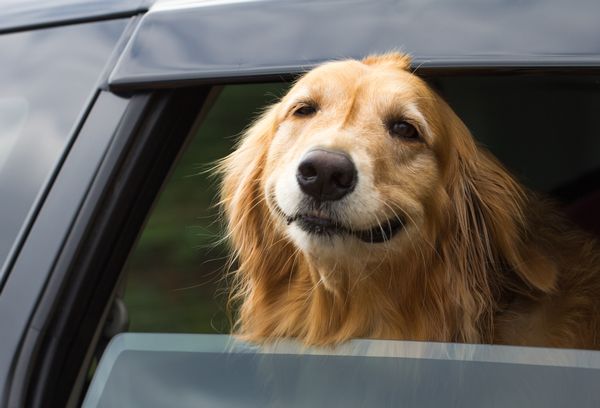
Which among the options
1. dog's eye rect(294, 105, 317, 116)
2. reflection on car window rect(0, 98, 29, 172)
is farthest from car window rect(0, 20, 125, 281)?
dog's eye rect(294, 105, 317, 116)

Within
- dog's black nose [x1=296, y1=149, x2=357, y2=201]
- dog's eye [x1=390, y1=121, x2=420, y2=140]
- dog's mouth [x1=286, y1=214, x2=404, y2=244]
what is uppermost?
dog's eye [x1=390, y1=121, x2=420, y2=140]

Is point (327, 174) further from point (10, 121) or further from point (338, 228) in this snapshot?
point (10, 121)

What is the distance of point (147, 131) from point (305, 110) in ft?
1.47

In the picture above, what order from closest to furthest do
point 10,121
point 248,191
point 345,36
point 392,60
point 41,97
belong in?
Answer: 1. point 345,36
2. point 392,60
3. point 41,97
4. point 10,121
5. point 248,191

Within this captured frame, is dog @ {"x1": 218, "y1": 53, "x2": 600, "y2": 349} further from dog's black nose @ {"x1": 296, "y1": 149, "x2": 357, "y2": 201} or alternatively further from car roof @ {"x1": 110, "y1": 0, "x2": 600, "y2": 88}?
car roof @ {"x1": 110, "y1": 0, "x2": 600, "y2": 88}

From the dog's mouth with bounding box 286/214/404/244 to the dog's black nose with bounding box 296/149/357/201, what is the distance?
0.07 meters

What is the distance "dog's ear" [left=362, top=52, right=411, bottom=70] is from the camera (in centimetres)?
158

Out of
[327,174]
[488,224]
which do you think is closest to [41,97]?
[327,174]

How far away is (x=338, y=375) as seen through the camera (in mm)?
1559

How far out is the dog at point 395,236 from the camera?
73.8 inches

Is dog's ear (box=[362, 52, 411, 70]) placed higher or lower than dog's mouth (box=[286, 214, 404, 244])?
higher

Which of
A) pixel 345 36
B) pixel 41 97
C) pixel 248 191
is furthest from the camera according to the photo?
pixel 248 191

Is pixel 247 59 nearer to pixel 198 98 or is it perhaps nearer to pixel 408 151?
pixel 198 98

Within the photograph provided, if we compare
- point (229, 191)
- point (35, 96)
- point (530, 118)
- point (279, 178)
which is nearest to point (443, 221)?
point (279, 178)
